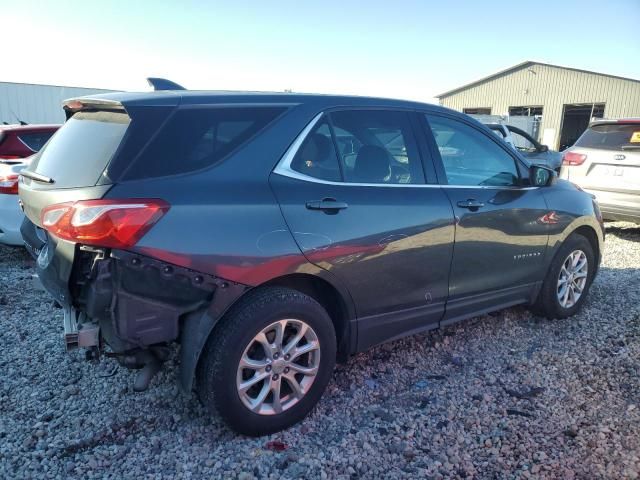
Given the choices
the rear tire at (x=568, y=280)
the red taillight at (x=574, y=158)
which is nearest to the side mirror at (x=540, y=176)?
the rear tire at (x=568, y=280)

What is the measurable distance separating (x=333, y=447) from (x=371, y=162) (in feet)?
5.41

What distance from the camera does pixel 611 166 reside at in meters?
7.15

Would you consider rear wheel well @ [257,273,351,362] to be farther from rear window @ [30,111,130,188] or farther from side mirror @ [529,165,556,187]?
side mirror @ [529,165,556,187]

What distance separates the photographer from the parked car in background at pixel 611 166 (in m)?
6.91

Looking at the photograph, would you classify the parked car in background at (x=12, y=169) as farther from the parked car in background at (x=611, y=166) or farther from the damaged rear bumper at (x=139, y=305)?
the parked car in background at (x=611, y=166)

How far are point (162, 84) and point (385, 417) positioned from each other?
242 centimetres

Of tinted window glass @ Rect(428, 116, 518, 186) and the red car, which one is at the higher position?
tinted window glass @ Rect(428, 116, 518, 186)

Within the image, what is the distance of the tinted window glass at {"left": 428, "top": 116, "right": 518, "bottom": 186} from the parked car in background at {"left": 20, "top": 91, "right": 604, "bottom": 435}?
29 mm

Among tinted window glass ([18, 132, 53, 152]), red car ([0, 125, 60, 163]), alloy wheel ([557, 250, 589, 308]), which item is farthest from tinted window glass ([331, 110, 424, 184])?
tinted window glass ([18, 132, 53, 152])

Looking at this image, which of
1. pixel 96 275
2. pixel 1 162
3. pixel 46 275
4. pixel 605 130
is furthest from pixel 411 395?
pixel 605 130

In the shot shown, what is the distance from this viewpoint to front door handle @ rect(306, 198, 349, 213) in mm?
2684

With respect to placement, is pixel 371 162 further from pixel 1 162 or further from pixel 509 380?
pixel 1 162

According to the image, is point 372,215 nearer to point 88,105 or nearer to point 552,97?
point 88,105

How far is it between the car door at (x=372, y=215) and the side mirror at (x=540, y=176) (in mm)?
1084
